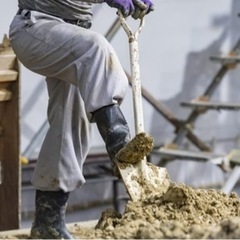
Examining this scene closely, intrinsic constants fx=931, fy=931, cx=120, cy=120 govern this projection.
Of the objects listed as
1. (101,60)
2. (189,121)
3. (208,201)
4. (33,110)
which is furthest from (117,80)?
(189,121)

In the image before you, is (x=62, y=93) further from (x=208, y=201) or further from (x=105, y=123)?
(x=208, y=201)

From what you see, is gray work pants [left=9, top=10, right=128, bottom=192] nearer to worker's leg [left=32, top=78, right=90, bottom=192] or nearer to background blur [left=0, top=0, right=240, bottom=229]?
worker's leg [left=32, top=78, right=90, bottom=192]

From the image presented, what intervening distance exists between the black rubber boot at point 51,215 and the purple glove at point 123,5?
668mm

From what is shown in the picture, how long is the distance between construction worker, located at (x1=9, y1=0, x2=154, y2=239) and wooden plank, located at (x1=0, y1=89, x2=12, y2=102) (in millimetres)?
712

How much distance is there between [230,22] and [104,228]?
3.34 m

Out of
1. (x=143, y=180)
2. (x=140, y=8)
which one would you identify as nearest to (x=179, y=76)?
(x=140, y=8)

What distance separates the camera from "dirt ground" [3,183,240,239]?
2988 millimetres

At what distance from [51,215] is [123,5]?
0.77m

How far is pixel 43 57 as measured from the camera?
314 centimetres

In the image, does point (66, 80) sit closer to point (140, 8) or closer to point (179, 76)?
point (140, 8)

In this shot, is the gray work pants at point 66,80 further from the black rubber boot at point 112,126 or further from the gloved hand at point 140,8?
the gloved hand at point 140,8

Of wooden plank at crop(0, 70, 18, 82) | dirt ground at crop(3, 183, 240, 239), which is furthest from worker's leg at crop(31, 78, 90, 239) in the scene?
wooden plank at crop(0, 70, 18, 82)

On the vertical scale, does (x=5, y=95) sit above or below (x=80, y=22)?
below

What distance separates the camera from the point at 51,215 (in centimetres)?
324
